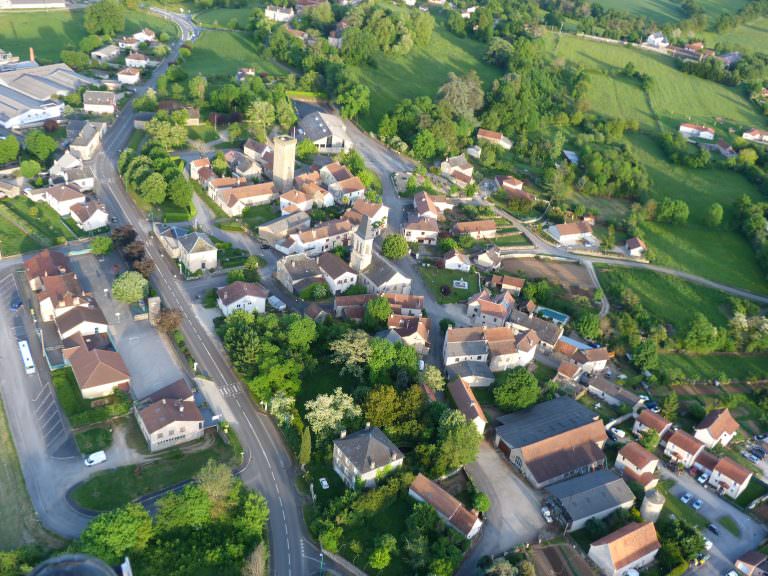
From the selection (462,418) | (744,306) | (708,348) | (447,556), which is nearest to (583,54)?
(744,306)

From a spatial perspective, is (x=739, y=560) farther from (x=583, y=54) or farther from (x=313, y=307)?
(x=583, y=54)

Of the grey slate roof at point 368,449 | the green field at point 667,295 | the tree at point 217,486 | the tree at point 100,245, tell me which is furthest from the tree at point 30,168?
the green field at point 667,295

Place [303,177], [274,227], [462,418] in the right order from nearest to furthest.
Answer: [462,418] → [274,227] → [303,177]

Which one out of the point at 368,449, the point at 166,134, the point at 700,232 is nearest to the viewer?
the point at 368,449

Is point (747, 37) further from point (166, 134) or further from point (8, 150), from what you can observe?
point (8, 150)

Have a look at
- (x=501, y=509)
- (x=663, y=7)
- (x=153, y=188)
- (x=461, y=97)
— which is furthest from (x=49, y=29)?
(x=663, y=7)

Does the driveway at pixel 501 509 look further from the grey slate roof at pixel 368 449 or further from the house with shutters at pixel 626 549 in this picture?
the grey slate roof at pixel 368 449
